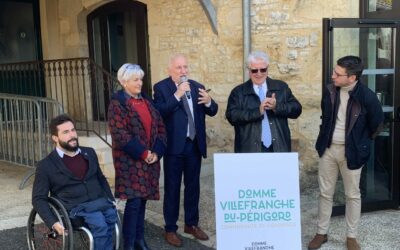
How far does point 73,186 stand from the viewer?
3.40 m

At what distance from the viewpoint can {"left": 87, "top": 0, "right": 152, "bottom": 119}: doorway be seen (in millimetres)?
7680

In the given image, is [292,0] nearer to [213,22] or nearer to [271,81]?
[213,22]

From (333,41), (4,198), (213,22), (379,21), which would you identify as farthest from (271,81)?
(4,198)

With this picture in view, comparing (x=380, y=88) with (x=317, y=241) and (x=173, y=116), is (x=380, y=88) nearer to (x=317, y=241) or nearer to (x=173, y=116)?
(x=317, y=241)

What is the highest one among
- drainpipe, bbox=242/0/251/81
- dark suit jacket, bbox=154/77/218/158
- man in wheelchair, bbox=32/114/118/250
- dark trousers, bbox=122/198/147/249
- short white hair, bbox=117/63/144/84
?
drainpipe, bbox=242/0/251/81

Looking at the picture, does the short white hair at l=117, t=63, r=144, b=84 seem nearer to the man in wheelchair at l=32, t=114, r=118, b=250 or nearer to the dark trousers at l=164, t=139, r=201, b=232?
the man in wheelchair at l=32, t=114, r=118, b=250

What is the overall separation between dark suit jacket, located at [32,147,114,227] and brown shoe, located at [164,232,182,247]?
813mm

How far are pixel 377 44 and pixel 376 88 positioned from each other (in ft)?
1.38

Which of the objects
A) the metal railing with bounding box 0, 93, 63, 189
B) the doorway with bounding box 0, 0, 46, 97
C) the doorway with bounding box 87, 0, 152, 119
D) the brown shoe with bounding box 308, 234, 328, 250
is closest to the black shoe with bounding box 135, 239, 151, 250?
the brown shoe with bounding box 308, 234, 328, 250

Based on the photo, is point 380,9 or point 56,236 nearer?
point 56,236

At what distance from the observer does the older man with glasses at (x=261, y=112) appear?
3.65 m

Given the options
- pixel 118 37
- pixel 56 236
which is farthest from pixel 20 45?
pixel 56 236

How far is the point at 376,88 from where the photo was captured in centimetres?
463

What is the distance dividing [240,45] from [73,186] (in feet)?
10.4
